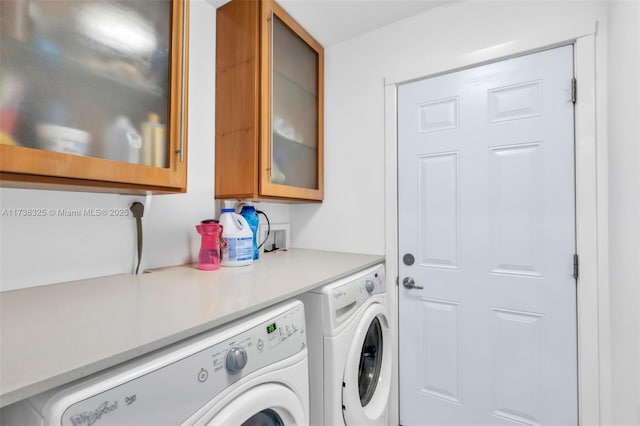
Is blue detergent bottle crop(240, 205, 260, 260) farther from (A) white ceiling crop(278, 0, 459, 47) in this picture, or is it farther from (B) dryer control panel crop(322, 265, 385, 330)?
(A) white ceiling crop(278, 0, 459, 47)

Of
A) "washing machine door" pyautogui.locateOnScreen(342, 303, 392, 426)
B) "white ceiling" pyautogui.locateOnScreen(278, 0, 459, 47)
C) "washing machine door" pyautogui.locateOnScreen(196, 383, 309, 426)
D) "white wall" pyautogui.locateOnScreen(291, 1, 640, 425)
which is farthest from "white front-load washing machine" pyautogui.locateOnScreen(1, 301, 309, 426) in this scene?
"white ceiling" pyautogui.locateOnScreen(278, 0, 459, 47)

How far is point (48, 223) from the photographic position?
3.32 ft

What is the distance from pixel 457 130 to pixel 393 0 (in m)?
0.79

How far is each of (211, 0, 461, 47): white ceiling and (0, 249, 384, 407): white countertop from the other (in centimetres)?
143

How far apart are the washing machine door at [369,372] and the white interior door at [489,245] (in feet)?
0.60

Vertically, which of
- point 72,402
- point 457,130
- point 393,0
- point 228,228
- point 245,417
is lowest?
point 245,417

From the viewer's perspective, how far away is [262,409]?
757 mm

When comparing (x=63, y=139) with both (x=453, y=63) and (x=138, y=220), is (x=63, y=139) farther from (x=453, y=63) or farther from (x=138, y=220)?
(x=453, y=63)

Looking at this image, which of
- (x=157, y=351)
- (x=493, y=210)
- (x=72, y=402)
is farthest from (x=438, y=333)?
(x=72, y=402)

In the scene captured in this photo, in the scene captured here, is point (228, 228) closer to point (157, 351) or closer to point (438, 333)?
point (157, 351)

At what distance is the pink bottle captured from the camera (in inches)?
51.9

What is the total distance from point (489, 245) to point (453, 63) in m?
Answer: 0.97

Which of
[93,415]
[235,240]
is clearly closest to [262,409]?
[93,415]

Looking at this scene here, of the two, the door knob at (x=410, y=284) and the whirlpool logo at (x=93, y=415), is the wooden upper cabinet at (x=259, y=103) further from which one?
the whirlpool logo at (x=93, y=415)
